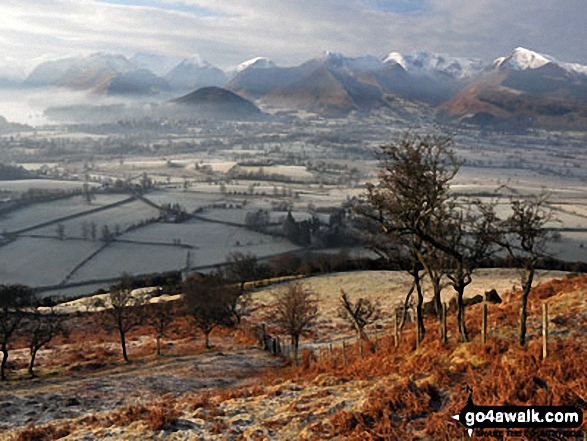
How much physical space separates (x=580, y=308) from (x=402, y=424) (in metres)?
9.39

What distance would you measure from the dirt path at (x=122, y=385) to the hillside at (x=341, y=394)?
6 centimetres

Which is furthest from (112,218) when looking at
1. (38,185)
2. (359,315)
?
(359,315)

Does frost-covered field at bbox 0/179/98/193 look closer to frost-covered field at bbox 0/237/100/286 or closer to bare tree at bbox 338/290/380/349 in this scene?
frost-covered field at bbox 0/237/100/286

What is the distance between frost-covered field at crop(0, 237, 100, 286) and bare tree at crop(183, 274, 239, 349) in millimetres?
38794

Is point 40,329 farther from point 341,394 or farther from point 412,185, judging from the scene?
point 412,185

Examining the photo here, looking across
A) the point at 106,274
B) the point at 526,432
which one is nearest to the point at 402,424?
the point at 526,432

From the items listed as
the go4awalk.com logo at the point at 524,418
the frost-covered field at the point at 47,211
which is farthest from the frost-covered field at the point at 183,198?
the go4awalk.com logo at the point at 524,418

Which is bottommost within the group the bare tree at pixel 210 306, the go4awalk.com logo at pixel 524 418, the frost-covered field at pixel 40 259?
the frost-covered field at pixel 40 259

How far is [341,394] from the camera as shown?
12.6 m

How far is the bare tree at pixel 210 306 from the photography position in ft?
95.2

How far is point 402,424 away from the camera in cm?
1007

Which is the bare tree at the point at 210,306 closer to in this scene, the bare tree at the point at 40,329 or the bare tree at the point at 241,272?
the bare tree at the point at 40,329

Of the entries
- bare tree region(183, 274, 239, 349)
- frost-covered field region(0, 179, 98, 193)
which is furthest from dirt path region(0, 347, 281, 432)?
frost-covered field region(0, 179, 98, 193)

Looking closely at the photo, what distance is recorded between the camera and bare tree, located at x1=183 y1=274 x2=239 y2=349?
95.2 ft
